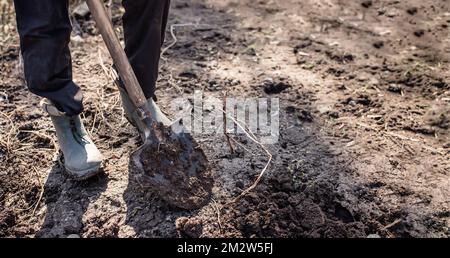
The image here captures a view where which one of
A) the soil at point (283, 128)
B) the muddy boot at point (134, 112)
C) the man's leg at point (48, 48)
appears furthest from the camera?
the muddy boot at point (134, 112)

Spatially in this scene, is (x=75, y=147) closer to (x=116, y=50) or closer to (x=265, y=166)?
(x=116, y=50)

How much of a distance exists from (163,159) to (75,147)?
1.58ft

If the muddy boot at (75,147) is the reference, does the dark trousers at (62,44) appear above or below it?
above

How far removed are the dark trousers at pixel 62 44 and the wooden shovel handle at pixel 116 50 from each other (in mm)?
122

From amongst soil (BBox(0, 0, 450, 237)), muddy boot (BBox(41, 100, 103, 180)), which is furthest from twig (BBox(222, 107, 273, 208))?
muddy boot (BBox(41, 100, 103, 180))

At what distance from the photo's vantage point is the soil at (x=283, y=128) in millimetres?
2318

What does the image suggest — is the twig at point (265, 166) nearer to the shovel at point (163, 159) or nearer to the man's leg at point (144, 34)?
the shovel at point (163, 159)

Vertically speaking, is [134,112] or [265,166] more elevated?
[134,112]

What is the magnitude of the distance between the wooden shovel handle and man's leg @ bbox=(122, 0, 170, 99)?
0.12 meters

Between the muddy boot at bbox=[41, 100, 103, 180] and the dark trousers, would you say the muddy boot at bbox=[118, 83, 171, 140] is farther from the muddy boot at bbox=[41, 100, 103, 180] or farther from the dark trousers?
the muddy boot at bbox=[41, 100, 103, 180]

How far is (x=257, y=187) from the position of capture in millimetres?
2432

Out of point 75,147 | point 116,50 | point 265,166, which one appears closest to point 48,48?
point 116,50

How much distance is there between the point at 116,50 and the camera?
2264 mm

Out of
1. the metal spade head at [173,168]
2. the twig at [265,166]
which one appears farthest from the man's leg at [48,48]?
the twig at [265,166]
